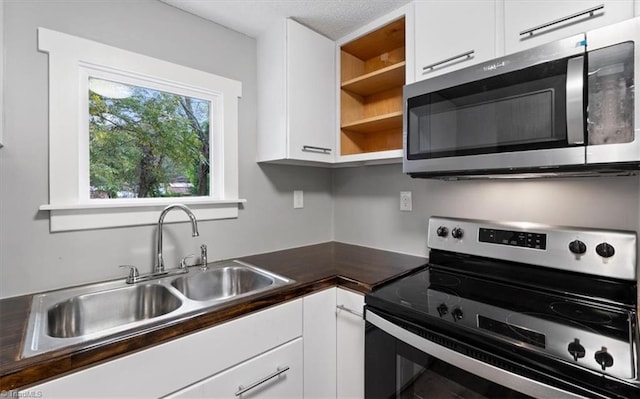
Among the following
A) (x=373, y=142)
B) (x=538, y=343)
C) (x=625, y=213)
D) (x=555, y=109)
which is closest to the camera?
(x=538, y=343)

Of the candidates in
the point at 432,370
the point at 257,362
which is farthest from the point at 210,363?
the point at 432,370

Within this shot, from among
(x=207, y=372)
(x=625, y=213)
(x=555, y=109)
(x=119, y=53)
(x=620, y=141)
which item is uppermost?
(x=119, y=53)

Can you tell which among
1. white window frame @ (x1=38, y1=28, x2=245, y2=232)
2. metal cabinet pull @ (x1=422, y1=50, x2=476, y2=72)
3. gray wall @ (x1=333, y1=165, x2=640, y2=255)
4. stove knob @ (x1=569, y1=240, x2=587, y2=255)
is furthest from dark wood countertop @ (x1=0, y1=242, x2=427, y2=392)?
metal cabinet pull @ (x1=422, y1=50, x2=476, y2=72)

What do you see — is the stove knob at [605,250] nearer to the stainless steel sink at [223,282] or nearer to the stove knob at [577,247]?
the stove knob at [577,247]

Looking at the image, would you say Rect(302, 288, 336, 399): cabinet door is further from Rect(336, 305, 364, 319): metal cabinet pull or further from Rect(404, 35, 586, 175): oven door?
Rect(404, 35, 586, 175): oven door

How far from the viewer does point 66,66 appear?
122cm

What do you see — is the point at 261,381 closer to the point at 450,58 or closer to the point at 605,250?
the point at 605,250

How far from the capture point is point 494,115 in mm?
1110

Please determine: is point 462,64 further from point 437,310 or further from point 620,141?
point 437,310

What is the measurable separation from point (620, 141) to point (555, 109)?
0.19 metres

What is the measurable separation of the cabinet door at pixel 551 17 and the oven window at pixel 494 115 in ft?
0.47

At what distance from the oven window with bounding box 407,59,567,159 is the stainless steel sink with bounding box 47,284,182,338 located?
1216mm

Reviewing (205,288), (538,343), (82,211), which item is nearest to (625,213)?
(538,343)

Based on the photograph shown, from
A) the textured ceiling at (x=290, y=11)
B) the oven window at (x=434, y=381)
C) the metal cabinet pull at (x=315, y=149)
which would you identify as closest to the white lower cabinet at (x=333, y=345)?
the oven window at (x=434, y=381)
